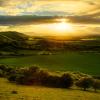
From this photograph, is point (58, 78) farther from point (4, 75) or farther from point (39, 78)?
point (4, 75)

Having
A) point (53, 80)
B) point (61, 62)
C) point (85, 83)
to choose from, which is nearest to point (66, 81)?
point (53, 80)

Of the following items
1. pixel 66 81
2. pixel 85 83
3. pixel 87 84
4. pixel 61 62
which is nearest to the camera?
pixel 87 84

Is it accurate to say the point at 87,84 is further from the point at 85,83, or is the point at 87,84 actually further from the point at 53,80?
the point at 53,80

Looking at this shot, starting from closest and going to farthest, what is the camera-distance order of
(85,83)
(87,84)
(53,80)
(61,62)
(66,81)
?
(87,84) < (85,83) < (66,81) < (53,80) < (61,62)

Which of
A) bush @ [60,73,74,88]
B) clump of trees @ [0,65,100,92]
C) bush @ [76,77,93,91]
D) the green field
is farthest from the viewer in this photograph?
the green field

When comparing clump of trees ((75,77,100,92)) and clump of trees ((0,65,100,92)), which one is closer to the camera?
clump of trees ((75,77,100,92))

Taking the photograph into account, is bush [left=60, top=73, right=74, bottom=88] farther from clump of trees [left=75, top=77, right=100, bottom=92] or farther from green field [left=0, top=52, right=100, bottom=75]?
green field [left=0, top=52, right=100, bottom=75]

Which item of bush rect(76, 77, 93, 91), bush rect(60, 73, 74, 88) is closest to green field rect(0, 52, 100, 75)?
bush rect(60, 73, 74, 88)

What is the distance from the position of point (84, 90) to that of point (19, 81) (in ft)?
36.3

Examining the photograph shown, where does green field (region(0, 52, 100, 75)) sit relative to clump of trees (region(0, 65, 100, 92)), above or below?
above

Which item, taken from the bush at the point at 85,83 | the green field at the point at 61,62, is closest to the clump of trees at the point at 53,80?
the bush at the point at 85,83

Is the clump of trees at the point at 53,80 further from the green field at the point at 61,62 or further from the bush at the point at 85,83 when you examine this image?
the green field at the point at 61,62

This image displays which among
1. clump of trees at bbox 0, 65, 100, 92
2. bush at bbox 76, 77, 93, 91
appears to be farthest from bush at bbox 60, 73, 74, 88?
bush at bbox 76, 77, 93, 91

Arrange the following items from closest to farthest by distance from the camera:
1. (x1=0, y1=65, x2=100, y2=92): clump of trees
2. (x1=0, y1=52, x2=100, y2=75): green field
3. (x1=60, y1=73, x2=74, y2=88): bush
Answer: (x1=0, y1=65, x2=100, y2=92): clump of trees
(x1=60, y1=73, x2=74, y2=88): bush
(x1=0, y1=52, x2=100, y2=75): green field
